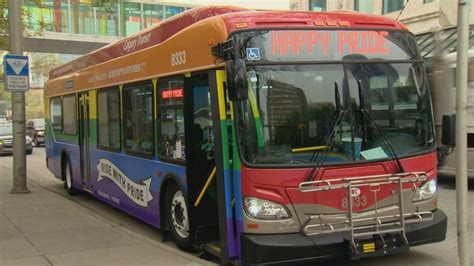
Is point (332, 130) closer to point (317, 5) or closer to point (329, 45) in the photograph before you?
point (329, 45)

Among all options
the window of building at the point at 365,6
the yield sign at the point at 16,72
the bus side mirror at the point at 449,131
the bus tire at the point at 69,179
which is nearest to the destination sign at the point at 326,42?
the bus side mirror at the point at 449,131

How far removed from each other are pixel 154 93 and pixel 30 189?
279 inches

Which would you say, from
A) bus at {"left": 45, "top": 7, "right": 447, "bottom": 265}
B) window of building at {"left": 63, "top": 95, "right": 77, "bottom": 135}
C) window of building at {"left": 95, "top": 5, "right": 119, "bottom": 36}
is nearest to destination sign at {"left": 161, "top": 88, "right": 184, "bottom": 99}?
bus at {"left": 45, "top": 7, "right": 447, "bottom": 265}

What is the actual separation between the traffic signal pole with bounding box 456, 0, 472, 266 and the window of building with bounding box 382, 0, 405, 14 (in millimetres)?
23884

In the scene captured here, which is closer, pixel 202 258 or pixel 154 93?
pixel 202 258

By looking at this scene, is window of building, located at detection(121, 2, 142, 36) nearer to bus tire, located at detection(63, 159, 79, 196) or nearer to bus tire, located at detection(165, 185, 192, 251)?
bus tire, located at detection(63, 159, 79, 196)

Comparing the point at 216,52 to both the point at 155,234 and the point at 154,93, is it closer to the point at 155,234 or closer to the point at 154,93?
the point at 154,93

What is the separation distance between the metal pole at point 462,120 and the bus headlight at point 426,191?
85cm

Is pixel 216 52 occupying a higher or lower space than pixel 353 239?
higher

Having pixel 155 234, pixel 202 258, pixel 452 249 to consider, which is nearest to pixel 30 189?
pixel 155 234

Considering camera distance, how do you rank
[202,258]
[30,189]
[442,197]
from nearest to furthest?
[202,258] → [442,197] → [30,189]

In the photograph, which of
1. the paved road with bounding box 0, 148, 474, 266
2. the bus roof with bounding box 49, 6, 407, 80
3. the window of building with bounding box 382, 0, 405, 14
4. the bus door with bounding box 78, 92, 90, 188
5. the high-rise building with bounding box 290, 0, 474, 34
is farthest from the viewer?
the window of building with bounding box 382, 0, 405, 14

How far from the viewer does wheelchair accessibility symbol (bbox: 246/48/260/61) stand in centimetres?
512

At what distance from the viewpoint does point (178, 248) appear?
22.5 feet
